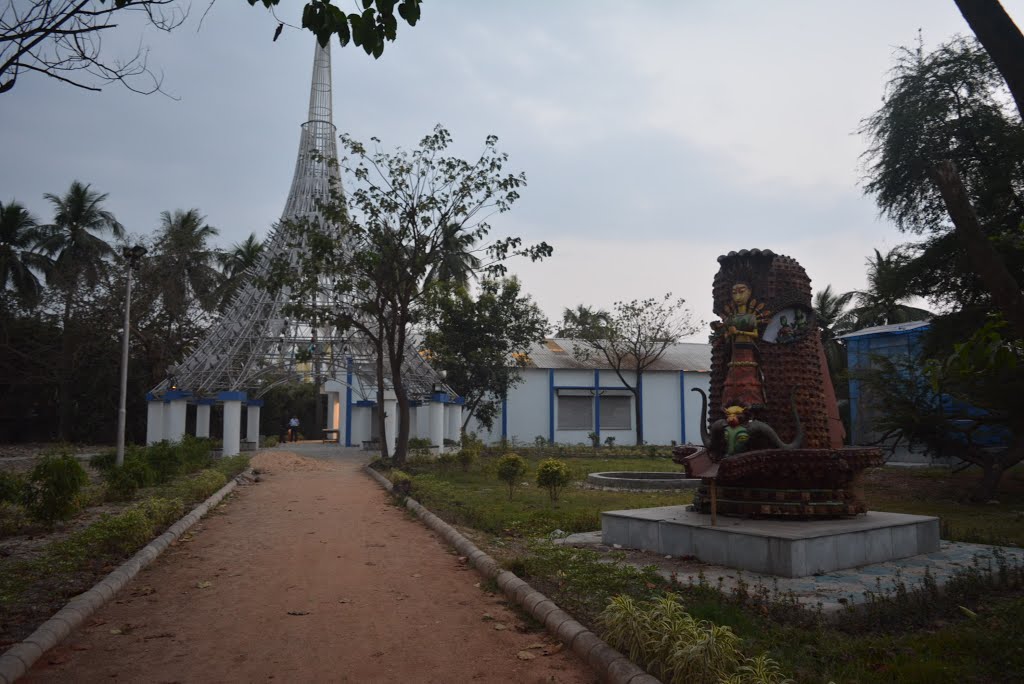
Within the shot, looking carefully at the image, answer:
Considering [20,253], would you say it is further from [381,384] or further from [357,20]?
[357,20]

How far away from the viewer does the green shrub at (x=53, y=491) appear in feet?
31.2

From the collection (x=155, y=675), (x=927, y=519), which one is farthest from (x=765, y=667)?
(x=927, y=519)

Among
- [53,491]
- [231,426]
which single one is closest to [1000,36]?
[53,491]

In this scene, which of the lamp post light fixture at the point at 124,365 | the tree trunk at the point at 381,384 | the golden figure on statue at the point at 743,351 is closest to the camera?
the golden figure on statue at the point at 743,351

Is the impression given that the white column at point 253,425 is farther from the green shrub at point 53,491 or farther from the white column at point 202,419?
the green shrub at point 53,491

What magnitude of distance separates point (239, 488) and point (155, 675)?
12.3 metres

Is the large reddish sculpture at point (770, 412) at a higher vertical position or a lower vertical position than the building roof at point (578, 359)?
lower

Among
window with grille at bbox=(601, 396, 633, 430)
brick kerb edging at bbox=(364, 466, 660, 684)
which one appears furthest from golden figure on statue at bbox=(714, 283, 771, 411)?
window with grille at bbox=(601, 396, 633, 430)

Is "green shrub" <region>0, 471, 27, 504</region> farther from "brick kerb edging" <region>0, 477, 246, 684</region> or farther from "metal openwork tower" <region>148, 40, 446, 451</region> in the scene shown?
"metal openwork tower" <region>148, 40, 446, 451</region>

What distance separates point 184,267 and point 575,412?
20.2m

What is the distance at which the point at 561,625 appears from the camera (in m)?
5.26

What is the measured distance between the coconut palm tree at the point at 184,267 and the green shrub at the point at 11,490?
25.5 meters

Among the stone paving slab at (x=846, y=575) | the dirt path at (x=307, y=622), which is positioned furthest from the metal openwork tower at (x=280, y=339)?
the stone paving slab at (x=846, y=575)

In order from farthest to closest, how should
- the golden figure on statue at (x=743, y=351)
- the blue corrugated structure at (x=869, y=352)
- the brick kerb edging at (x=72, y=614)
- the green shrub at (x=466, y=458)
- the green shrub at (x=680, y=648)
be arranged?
the blue corrugated structure at (x=869, y=352) → the green shrub at (x=466, y=458) → the golden figure on statue at (x=743, y=351) → the brick kerb edging at (x=72, y=614) → the green shrub at (x=680, y=648)
